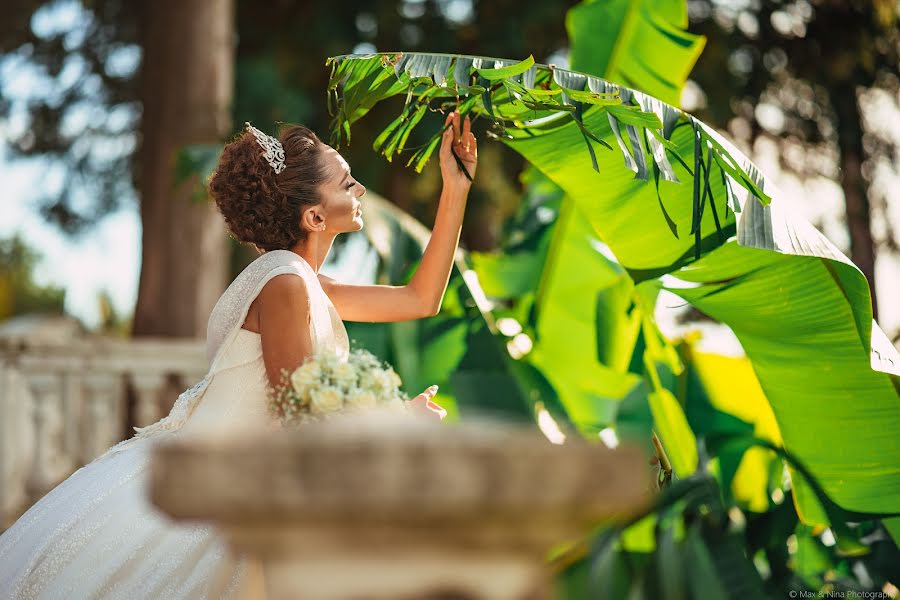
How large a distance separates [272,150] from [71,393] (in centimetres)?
454

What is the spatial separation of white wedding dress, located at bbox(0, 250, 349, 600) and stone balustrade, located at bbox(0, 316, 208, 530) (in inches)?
157

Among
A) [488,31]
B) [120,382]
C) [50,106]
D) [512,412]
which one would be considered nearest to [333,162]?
[512,412]

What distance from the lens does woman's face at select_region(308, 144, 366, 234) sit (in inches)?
99.9

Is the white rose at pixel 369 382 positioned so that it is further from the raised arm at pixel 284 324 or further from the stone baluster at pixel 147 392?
the stone baluster at pixel 147 392

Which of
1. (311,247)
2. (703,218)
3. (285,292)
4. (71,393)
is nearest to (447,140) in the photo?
(311,247)

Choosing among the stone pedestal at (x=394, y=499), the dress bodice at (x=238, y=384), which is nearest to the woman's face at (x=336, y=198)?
the dress bodice at (x=238, y=384)

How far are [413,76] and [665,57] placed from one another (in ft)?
6.55

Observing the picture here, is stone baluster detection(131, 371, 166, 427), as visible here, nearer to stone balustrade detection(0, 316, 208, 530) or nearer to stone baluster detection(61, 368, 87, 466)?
stone balustrade detection(0, 316, 208, 530)

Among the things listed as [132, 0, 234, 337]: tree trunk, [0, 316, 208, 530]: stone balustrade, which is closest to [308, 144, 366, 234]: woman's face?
Result: [0, 316, 208, 530]: stone balustrade

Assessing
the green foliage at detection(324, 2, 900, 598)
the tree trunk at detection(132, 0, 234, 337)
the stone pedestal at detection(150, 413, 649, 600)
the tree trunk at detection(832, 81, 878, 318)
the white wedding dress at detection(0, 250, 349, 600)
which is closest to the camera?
the stone pedestal at detection(150, 413, 649, 600)

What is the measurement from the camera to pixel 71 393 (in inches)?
253

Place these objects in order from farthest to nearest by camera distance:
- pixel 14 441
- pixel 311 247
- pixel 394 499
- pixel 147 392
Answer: pixel 147 392 → pixel 14 441 → pixel 311 247 → pixel 394 499

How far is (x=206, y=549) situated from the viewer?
225 cm

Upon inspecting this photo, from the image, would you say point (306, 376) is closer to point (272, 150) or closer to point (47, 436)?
point (272, 150)
